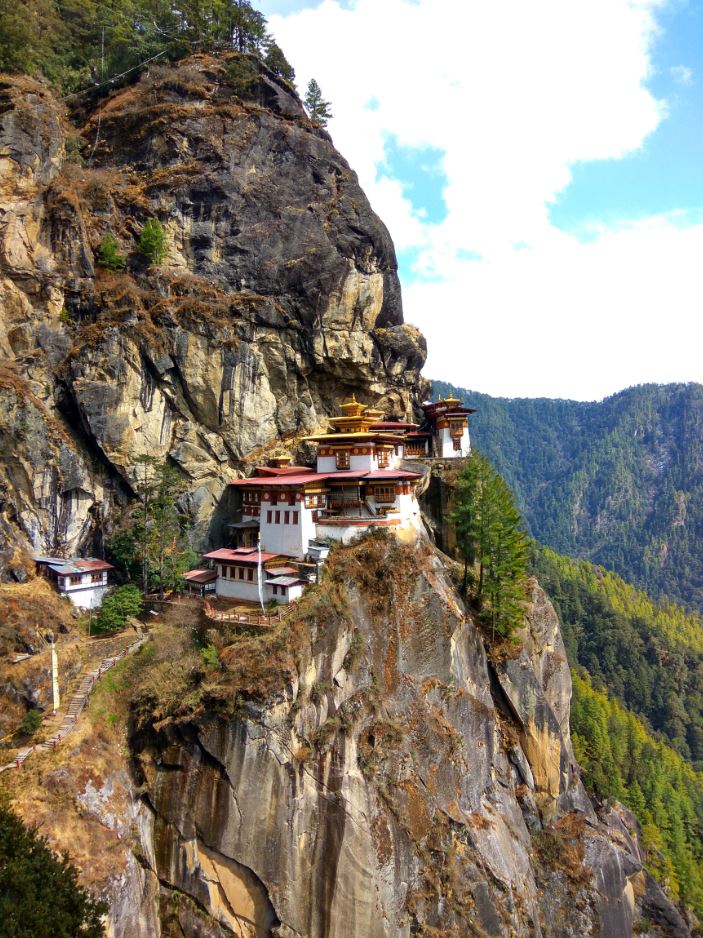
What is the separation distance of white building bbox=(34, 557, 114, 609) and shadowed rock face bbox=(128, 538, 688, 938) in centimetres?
938

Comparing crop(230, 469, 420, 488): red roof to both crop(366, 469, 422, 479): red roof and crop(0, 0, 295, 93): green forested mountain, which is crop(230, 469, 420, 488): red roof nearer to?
crop(366, 469, 422, 479): red roof

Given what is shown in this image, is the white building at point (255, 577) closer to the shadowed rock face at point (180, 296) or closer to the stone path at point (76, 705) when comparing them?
the stone path at point (76, 705)

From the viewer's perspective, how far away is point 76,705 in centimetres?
2259

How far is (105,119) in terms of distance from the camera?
40.4 meters

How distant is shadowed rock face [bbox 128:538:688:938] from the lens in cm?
2172

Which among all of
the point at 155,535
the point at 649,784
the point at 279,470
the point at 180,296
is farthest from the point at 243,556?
the point at 649,784

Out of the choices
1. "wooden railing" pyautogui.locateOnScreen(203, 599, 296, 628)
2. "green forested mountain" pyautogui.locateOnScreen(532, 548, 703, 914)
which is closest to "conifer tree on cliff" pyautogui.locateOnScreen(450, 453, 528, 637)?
"wooden railing" pyautogui.locateOnScreen(203, 599, 296, 628)

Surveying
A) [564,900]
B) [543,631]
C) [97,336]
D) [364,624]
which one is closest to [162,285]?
[97,336]

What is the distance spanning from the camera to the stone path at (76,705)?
1960 cm

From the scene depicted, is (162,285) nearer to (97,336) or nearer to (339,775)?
(97,336)

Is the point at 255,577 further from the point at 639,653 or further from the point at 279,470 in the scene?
the point at 639,653

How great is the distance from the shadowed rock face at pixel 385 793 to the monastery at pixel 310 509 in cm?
221

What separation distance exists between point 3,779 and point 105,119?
42.8 m

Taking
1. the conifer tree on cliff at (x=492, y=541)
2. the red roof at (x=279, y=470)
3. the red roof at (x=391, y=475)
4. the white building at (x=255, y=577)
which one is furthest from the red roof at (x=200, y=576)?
the conifer tree on cliff at (x=492, y=541)
